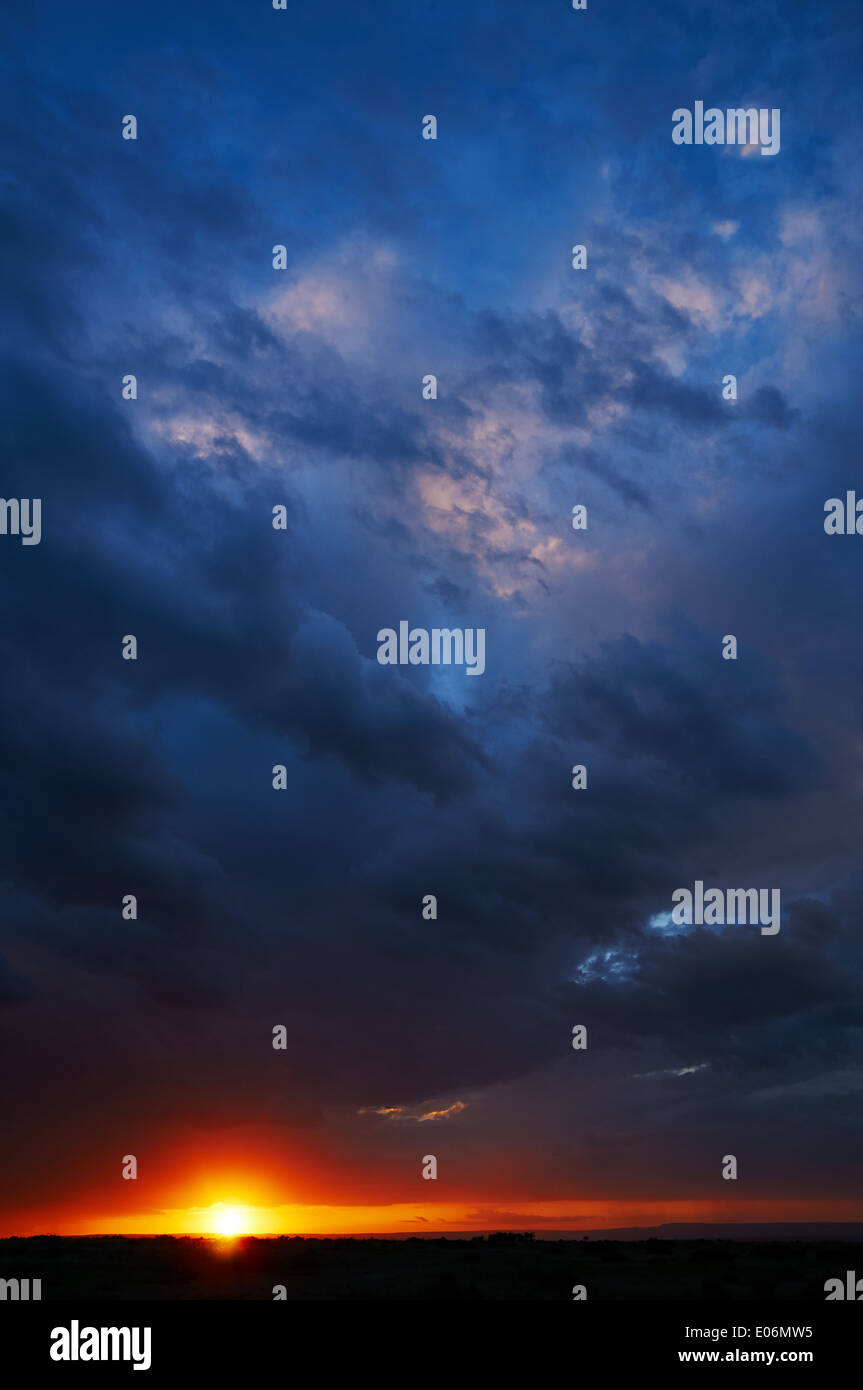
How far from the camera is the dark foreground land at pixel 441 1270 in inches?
1612

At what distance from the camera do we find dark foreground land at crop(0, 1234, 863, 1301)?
134 feet

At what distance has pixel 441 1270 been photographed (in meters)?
48.1

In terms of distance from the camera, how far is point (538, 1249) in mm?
62312
